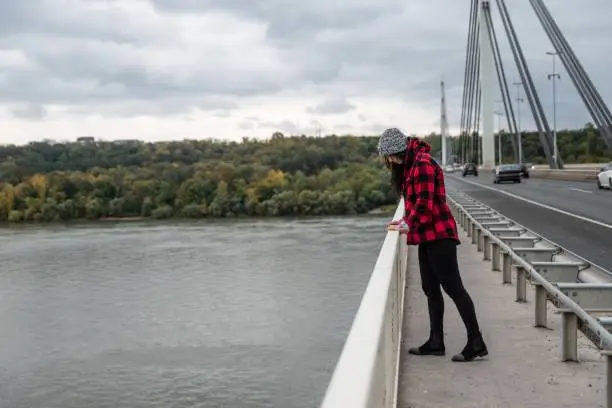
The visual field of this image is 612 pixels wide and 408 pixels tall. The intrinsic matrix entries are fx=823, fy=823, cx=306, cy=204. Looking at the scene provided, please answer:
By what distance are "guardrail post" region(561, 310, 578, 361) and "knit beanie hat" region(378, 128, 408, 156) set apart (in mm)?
1454

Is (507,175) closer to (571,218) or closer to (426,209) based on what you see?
(571,218)

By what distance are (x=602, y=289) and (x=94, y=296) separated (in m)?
36.3

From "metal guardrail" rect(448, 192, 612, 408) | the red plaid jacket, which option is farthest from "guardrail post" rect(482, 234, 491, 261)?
the red plaid jacket

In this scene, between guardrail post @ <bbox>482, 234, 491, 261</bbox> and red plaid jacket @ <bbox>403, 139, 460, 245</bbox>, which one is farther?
guardrail post @ <bbox>482, 234, 491, 261</bbox>

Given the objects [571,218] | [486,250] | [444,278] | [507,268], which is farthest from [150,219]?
[444,278]

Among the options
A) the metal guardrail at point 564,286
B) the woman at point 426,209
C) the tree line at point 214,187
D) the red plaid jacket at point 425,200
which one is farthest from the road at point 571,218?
the tree line at point 214,187

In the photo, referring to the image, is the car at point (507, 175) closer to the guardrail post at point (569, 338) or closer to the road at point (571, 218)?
the road at point (571, 218)

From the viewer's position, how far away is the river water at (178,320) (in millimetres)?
25625

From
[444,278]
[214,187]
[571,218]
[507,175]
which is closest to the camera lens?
[444,278]

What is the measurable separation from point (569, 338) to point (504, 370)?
18.9 inches

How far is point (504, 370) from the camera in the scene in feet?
16.6

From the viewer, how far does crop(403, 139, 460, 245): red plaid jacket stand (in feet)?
15.8

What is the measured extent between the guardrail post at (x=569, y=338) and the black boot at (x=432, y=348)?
2.48 ft

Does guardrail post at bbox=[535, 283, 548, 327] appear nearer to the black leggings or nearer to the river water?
the black leggings
